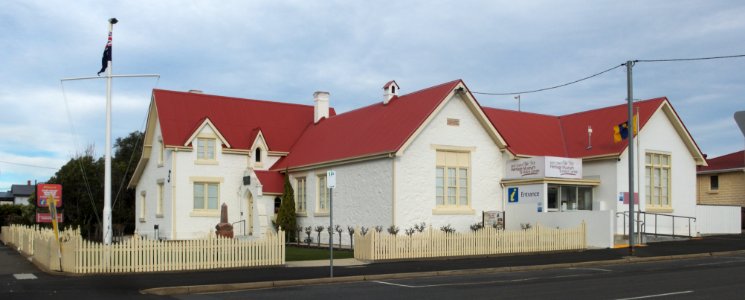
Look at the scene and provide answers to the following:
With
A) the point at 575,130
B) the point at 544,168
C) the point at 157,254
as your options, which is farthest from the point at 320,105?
the point at 157,254

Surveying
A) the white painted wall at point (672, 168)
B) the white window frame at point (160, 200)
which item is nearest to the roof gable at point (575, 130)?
the white painted wall at point (672, 168)

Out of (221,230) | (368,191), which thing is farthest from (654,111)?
(221,230)

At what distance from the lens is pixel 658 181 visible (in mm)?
33906

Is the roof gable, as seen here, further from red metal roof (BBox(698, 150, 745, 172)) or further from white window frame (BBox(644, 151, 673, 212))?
red metal roof (BBox(698, 150, 745, 172))

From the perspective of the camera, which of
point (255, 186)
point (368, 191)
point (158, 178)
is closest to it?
point (368, 191)

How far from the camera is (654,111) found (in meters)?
32.9

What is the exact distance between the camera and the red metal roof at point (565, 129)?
33.2 meters

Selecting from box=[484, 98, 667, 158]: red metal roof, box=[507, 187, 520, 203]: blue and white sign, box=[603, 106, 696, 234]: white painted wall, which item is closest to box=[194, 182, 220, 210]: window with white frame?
box=[484, 98, 667, 158]: red metal roof

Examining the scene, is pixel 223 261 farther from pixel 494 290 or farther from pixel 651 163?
pixel 651 163

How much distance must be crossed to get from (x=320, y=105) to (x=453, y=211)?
46.9ft

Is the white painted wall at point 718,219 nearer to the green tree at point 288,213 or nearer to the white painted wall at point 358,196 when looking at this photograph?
the white painted wall at point 358,196

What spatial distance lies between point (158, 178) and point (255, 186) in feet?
20.2

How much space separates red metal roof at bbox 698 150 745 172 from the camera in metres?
43.1

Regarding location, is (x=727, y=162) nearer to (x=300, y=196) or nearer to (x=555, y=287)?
(x=300, y=196)
